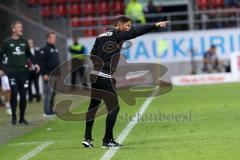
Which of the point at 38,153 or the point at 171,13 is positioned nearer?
the point at 38,153

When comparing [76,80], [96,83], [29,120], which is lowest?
[76,80]

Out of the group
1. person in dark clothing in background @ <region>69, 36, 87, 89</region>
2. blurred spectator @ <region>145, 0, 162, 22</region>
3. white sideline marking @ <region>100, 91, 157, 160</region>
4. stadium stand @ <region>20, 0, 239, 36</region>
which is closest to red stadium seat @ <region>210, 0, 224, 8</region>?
stadium stand @ <region>20, 0, 239, 36</region>

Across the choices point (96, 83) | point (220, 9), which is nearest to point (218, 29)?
point (220, 9)

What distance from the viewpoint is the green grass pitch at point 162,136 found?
37.1 feet

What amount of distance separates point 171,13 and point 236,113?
671 inches

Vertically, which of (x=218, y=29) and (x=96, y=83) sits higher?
(x=96, y=83)

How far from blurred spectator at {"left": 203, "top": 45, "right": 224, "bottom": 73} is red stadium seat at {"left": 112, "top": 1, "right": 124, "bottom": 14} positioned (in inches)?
208

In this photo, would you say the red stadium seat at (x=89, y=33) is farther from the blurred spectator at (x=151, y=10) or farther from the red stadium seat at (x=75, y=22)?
the blurred spectator at (x=151, y=10)

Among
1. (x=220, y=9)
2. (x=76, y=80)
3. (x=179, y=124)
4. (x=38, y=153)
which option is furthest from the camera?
(x=220, y=9)

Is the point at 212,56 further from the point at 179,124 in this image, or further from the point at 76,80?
the point at 179,124

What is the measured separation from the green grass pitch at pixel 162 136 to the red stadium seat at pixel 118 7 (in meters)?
15.1

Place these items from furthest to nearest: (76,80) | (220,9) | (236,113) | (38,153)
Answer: (220,9)
(76,80)
(236,113)
(38,153)

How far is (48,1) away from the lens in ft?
120

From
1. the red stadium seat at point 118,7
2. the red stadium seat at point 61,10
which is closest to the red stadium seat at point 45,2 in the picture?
the red stadium seat at point 61,10
